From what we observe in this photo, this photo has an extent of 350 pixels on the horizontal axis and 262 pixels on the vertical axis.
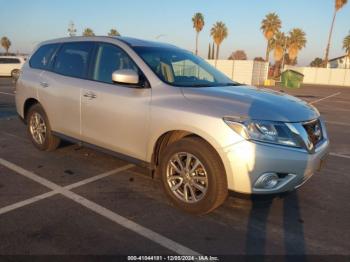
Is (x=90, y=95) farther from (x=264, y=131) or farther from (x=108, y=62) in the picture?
(x=264, y=131)

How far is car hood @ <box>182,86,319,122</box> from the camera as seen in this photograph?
339 cm

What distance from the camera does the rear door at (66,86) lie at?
4.80 m

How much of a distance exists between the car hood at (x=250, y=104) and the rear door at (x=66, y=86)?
1711mm

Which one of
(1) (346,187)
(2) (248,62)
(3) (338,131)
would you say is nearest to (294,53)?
(2) (248,62)

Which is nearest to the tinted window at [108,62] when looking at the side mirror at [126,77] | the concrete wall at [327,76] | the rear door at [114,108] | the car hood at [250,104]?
the rear door at [114,108]

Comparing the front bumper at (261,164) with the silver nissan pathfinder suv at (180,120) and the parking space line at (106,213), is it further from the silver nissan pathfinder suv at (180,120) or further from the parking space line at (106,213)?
the parking space line at (106,213)

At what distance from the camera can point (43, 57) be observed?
573cm

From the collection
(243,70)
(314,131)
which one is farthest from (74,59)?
(243,70)

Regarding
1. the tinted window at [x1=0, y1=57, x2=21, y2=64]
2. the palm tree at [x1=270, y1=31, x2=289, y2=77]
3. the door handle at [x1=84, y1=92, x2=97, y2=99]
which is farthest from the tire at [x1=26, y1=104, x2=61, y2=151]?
the palm tree at [x1=270, y1=31, x2=289, y2=77]

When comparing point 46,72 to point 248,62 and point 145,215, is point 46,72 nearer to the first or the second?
point 145,215

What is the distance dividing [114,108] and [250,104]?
164 centimetres

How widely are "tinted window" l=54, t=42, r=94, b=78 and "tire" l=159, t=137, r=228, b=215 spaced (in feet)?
6.14

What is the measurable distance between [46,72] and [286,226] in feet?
13.4

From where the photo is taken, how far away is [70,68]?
505 cm
